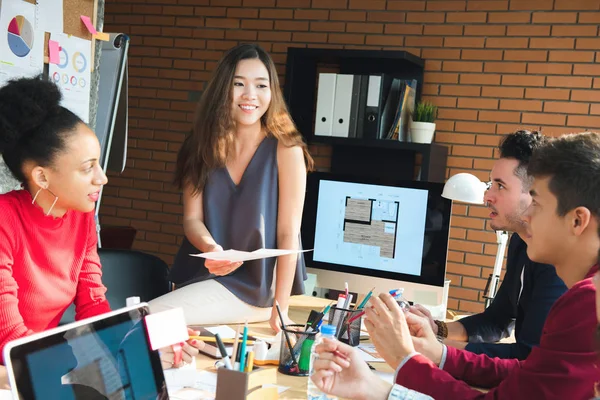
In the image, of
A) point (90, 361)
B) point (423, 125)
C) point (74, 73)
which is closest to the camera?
point (90, 361)

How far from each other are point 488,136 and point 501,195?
7.98ft

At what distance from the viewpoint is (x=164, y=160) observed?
555cm

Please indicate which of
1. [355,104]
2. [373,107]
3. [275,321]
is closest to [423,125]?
[373,107]

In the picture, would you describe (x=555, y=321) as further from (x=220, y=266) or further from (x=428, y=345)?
(x=220, y=266)

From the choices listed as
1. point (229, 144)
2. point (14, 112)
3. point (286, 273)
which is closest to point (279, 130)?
point (229, 144)

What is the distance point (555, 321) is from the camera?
4.49 feet

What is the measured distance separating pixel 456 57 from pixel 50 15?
269 cm

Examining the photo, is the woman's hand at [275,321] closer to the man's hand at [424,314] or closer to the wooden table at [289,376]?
the wooden table at [289,376]

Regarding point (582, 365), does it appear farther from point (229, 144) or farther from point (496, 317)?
point (229, 144)

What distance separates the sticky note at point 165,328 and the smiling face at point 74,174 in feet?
2.36

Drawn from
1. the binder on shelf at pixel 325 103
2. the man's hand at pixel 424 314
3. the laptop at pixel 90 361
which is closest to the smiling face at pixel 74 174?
the laptop at pixel 90 361

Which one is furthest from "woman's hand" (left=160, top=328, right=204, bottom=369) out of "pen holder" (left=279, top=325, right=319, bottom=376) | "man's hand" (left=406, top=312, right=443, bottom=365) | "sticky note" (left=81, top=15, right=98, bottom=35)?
"sticky note" (left=81, top=15, right=98, bottom=35)

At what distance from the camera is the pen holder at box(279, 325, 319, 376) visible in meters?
1.68

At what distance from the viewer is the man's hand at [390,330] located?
1604 mm
